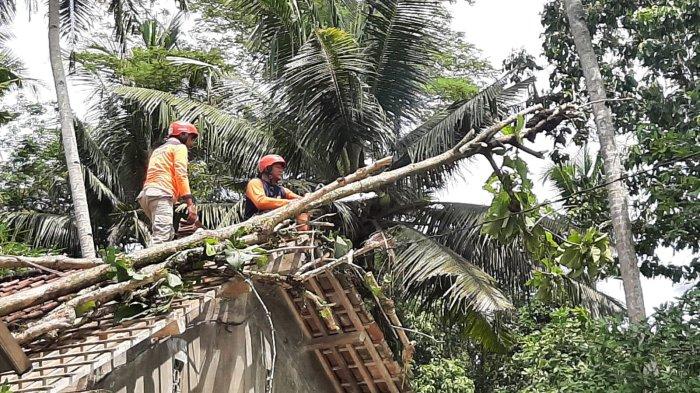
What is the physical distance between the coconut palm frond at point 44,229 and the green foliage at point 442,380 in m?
7.24

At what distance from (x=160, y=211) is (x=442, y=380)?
35.7 feet

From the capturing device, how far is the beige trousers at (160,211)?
7.36 metres

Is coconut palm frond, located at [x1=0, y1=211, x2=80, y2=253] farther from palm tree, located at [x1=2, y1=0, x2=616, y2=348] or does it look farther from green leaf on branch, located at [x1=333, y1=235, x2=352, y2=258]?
green leaf on branch, located at [x1=333, y1=235, x2=352, y2=258]

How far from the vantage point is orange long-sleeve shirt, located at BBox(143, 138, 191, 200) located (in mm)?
7383

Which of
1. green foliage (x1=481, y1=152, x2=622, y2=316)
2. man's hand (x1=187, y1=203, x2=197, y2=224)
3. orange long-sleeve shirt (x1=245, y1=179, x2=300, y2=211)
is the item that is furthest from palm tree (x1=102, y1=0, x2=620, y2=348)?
man's hand (x1=187, y1=203, x2=197, y2=224)

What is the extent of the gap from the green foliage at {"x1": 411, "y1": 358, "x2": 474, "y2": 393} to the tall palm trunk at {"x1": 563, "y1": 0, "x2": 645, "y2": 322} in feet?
18.6

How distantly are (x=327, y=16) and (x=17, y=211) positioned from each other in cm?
771

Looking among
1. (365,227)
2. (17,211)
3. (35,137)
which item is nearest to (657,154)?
(365,227)

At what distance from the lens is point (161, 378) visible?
19.2 feet


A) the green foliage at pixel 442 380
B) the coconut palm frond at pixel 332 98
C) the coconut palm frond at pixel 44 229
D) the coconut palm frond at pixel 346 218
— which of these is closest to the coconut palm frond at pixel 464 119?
the coconut palm frond at pixel 332 98

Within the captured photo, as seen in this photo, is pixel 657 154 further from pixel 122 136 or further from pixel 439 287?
pixel 122 136

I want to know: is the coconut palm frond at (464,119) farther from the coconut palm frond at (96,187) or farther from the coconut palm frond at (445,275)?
the coconut palm frond at (96,187)

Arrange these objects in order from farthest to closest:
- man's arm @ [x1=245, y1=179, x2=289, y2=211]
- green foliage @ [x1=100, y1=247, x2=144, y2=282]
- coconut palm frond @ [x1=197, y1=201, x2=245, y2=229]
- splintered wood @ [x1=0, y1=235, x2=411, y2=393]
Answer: coconut palm frond @ [x1=197, y1=201, x2=245, y2=229]
man's arm @ [x1=245, y1=179, x2=289, y2=211]
green foliage @ [x1=100, y1=247, x2=144, y2=282]
splintered wood @ [x1=0, y1=235, x2=411, y2=393]

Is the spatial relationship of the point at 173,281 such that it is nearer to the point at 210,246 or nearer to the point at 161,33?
the point at 210,246
